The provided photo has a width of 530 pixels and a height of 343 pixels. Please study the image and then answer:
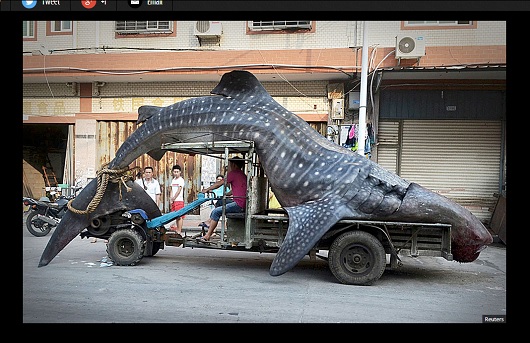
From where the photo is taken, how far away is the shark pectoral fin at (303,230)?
420cm

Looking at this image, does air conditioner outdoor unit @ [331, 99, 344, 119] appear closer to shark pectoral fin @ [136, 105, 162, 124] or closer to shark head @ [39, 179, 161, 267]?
shark pectoral fin @ [136, 105, 162, 124]

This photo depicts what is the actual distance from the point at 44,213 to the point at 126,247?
2698 millimetres

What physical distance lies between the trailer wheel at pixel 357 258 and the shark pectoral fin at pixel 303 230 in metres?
0.33

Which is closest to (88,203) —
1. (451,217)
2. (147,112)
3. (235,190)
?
(147,112)

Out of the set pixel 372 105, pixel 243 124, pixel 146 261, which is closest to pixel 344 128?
pixel 372 105

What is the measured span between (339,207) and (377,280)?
881 mm

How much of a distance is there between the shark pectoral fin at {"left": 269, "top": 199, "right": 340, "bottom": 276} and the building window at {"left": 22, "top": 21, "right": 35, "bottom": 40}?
272 cm

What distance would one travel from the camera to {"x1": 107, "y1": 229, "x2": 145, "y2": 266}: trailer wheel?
5.17m

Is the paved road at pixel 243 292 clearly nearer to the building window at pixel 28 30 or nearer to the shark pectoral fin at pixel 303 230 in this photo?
the shark pectoral fin at pixel 303 230

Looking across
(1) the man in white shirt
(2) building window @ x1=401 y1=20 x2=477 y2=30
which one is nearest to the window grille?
(2) building window @ x1=401 y1=20 x2=477 y2=30

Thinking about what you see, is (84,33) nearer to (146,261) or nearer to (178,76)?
(146,261)

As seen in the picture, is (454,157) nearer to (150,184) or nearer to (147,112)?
(150,184)

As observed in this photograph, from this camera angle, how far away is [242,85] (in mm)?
5012

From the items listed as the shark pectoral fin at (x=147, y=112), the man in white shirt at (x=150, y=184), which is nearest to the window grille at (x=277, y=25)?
the shark pectoral fin at (x=147, y=112)
